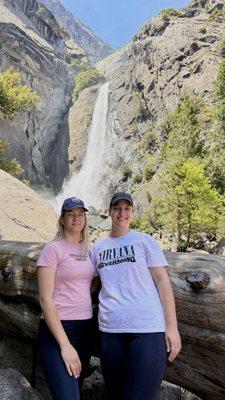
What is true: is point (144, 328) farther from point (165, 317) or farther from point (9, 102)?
point (9, 102)

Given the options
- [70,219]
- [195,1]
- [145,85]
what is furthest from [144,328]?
[195,1]

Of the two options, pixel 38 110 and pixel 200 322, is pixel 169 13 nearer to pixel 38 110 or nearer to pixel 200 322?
pixel 38 110

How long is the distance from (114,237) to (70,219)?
38cm

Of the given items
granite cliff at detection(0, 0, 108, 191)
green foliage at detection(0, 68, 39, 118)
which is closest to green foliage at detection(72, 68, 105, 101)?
granite cliff at detection(0, 0, 108, 191)

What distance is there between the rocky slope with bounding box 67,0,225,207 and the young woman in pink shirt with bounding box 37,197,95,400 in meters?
41.7

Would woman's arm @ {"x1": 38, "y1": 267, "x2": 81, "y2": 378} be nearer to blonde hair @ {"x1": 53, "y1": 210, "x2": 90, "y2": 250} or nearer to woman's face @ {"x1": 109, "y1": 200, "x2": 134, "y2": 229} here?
blonde hair @ {"x1": 53, "y1": 210, "x2": 90, "y2": 250}

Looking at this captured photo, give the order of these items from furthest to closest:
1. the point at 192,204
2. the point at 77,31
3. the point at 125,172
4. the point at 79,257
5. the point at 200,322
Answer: the point at 77,31
the point at 125,172
the point at 192,204
the point at 79,257
the point at 200,322

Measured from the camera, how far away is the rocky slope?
4628cm

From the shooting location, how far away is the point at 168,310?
2.40 m

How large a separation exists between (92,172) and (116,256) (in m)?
46.8

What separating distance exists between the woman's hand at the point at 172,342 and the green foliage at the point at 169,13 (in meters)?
61.6

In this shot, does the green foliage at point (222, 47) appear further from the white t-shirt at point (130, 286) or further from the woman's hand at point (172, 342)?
the woman's hand at point (172, 342)

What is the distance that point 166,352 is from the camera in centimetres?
232

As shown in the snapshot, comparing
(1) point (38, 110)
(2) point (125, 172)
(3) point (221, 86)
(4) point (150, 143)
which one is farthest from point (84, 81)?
(3) point (221, 86)
